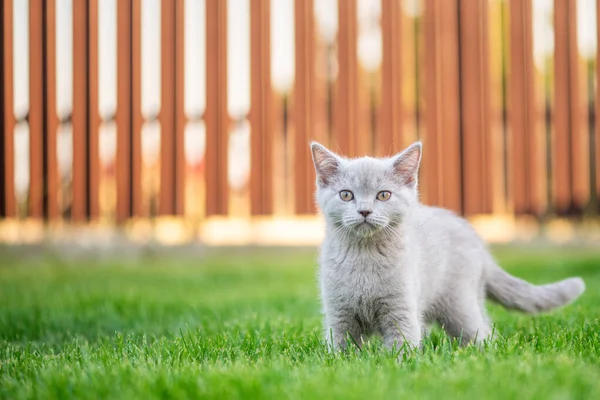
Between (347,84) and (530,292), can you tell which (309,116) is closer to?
(347,84)

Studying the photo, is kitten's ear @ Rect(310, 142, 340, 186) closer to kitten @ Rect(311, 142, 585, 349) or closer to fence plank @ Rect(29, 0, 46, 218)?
kitten @ Rect(311, 142, 585, 349)

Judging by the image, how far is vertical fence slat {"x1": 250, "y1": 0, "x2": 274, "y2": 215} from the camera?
6.29 metres

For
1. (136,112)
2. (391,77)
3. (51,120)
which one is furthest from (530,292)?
(51,120)

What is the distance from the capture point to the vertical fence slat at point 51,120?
651 cm

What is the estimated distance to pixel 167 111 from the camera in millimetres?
6477

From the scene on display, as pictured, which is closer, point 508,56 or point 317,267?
point 317,267

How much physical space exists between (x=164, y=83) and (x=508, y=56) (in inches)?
130

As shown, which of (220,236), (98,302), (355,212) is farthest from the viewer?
(220,236)

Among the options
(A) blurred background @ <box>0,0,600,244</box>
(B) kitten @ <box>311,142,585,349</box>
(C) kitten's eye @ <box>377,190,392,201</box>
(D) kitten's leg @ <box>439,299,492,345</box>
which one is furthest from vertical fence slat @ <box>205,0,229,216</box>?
(C) kitten's eye @ <box>377,190,392,201</box>

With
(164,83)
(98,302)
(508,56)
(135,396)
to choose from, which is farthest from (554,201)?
(135,396)

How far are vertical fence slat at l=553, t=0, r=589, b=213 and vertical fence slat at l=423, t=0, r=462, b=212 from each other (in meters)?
0.94

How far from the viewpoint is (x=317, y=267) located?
8.36 ft

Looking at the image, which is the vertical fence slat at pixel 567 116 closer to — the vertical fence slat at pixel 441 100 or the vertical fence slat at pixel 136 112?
the vertical fence slat at pixel 441 100

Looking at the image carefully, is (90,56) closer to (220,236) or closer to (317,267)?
(220,236)
